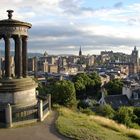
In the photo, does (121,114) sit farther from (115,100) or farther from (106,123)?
(115,100)

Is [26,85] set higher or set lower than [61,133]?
higher

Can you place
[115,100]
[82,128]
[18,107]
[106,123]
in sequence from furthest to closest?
[115,100] → [106,123] → [18,107] → [82,128]

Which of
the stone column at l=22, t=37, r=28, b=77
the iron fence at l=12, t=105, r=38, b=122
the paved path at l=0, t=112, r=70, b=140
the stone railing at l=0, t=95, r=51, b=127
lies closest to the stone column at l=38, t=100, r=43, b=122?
the stone railing at l=0, t=95, r=51, b=127

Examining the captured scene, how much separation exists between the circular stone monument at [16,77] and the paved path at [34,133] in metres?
1.90

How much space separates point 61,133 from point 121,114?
20591 mm

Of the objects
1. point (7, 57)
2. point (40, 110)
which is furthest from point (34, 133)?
point (7, 57)

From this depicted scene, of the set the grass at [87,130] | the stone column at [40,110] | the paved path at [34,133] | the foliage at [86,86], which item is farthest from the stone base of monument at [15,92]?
the foliage at [86,86]

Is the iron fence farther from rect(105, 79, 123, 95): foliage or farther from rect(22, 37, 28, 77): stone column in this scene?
rect(105, 79, 123, 95): foliage

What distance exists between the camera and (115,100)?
6819 centimetres

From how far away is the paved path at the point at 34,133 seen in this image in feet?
51.6

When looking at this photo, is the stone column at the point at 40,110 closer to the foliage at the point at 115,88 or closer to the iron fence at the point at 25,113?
the iron fence at the point at 25,113

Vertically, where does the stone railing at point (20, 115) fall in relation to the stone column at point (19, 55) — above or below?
below

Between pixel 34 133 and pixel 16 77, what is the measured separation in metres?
4.42

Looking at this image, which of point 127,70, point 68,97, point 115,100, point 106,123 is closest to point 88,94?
point 115,100
